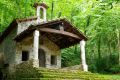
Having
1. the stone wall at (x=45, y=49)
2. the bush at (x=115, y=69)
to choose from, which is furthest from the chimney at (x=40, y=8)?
the bush at (x=115, y=69)

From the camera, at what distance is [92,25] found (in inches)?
1088

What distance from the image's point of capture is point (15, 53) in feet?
60.6

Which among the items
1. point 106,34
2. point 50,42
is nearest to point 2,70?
point 50,42

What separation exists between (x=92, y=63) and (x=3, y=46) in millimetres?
11739

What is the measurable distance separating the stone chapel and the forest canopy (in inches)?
197

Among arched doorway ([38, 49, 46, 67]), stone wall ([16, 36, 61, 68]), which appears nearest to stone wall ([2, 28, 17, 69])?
stone wall ([16, 36, 61, 68])

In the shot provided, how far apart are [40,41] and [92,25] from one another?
9920mm

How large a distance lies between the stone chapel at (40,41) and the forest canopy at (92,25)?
5.01m

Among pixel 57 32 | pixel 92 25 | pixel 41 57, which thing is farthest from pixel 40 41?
pixel 92 25

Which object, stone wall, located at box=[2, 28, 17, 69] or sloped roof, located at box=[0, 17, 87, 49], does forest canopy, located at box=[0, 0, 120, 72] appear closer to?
stone wall, located at box=[2, 28, 17, 69]

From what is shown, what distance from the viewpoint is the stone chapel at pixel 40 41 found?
676 inches

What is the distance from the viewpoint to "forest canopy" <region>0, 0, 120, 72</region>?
26.6 m

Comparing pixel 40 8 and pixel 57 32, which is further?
pixel 40 8

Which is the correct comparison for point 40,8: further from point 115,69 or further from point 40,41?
point 115,69
